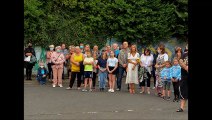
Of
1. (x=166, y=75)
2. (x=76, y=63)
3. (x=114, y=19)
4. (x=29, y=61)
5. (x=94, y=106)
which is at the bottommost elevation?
(x=94, y=106)

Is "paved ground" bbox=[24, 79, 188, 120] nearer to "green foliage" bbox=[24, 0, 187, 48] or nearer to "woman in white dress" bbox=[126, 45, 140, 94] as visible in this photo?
"woman in white dress" bbox=[126, 45, 140, 94]

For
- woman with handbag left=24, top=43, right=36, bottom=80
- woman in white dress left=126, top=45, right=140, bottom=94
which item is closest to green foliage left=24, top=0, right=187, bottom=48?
woman with handbag left=24, top=43, right=36, bottom=80

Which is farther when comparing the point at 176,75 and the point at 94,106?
the point at 176,75

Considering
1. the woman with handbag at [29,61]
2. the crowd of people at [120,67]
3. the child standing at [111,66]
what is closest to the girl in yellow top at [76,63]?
the crowd of people at [120,67]

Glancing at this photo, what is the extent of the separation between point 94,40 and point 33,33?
3.56 m

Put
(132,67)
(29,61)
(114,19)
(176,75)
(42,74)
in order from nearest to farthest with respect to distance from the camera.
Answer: (176,75) → (132,67) → (42,74) → (29,61) → (114,19)

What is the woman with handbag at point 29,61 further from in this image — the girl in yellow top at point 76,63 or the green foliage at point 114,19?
the green foliage at point 114,19

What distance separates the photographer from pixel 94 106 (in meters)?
12.9

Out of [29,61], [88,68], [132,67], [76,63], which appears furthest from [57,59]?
[132,67]

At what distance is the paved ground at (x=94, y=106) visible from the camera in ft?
36.4

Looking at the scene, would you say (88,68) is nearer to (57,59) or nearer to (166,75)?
(57,59)
